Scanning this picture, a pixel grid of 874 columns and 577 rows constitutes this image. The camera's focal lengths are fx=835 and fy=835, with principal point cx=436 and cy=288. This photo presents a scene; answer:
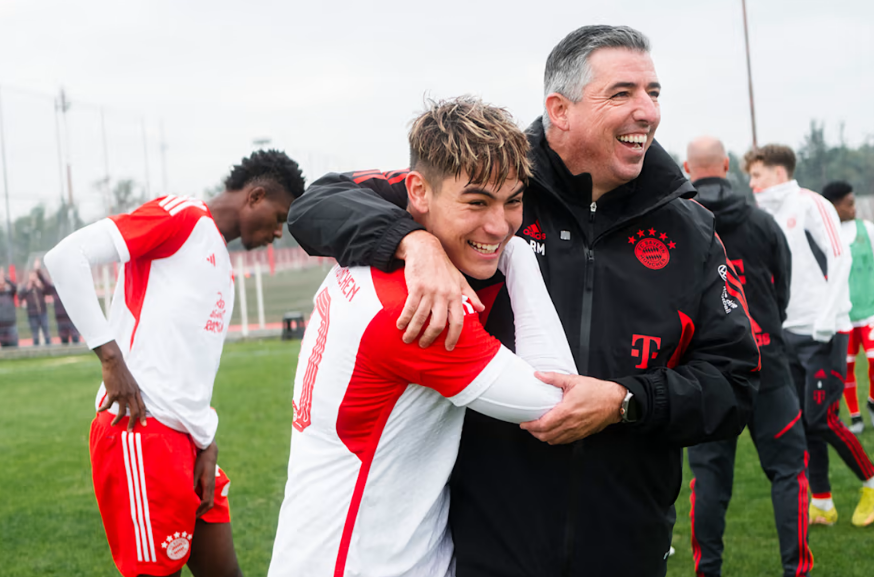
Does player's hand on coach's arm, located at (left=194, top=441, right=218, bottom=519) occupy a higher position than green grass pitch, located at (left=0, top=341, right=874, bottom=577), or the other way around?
player's hand on coach's arm, located at (left=194, top=441, right=218, bottom=519)

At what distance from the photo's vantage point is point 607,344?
7.88ft

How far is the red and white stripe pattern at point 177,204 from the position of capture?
3.85 meters

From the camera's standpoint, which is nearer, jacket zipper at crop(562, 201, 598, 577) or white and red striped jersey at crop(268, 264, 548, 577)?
white and red striped jersey at crop(268, 264, 548, 577)

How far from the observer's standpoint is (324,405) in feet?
7.06

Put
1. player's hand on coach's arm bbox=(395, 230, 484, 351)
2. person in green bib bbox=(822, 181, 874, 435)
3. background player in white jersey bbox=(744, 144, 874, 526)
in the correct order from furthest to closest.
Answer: person in green bib bbox=(822, 181, 874, 435) < background player in white jersey bbox=(744, 144, 874, 526) < player's hand on coach's arm bbox=(395, 230, 484, 351)

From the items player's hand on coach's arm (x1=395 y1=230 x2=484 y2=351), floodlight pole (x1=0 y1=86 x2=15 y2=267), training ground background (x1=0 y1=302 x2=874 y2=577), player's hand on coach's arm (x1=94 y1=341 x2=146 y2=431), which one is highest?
floodlight pole (x1=0 y1=86 x2=15 y2=267)

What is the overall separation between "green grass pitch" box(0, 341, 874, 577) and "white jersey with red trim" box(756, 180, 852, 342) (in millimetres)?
1445

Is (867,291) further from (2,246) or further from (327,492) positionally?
(2,246)

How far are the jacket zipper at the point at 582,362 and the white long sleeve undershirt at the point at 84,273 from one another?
7.11 feet

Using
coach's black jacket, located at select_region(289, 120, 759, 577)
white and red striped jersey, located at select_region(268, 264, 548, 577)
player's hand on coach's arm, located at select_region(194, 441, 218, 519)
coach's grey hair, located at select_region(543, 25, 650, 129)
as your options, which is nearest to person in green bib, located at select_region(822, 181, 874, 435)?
coach's grey hair, located at select_region(543, 25, 650, 129)

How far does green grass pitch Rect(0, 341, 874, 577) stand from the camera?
5469mm

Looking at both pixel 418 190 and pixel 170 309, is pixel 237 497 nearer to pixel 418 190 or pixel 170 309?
pixel 170 309

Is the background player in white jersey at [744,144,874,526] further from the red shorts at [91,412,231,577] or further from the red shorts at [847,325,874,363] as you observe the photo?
the red shorts at [91,412,231,577]

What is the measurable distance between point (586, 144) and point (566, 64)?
0.98 feet
